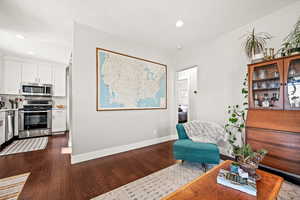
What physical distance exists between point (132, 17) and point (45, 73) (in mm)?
4194

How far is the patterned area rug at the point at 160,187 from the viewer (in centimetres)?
150

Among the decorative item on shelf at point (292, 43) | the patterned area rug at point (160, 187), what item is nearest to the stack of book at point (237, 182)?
the patterned area rug at point (160, 187)

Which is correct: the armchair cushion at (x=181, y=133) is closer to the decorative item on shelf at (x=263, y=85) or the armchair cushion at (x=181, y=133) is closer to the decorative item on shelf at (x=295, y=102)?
the decorative item on shelf at (x=263, y=85)

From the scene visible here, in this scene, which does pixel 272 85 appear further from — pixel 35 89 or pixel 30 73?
pixel 30 73

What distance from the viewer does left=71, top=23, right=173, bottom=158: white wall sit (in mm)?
2439

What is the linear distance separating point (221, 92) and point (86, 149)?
3212 millimetres

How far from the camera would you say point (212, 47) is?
3051mm

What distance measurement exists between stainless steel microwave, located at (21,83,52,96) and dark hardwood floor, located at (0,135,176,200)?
2381mm

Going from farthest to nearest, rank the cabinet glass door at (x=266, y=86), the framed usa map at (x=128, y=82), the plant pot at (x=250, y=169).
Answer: the framed usa map at (x=128, y=82), the cabinet glass door at (x=266, y=86), the plant pot at (x=250, y=169)

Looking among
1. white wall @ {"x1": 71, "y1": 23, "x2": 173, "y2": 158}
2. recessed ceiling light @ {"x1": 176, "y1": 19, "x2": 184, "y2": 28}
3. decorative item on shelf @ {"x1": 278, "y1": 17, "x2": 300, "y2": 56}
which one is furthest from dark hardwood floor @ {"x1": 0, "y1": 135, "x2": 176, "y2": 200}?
recessed ceiling light @ {"x1": 176, "y1": 19, "x2": 184, "y2": 28}

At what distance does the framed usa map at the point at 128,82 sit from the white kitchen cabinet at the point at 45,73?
10.7 feet

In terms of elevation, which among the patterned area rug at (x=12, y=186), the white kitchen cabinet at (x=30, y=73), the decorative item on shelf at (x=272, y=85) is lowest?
the patterned area rug at (x=12, y=186)

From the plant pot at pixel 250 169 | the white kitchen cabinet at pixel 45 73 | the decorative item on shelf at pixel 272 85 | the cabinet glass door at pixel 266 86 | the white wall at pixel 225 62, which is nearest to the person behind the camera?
the plant pot at pixel 250 169

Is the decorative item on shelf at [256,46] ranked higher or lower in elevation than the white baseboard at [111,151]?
higher
